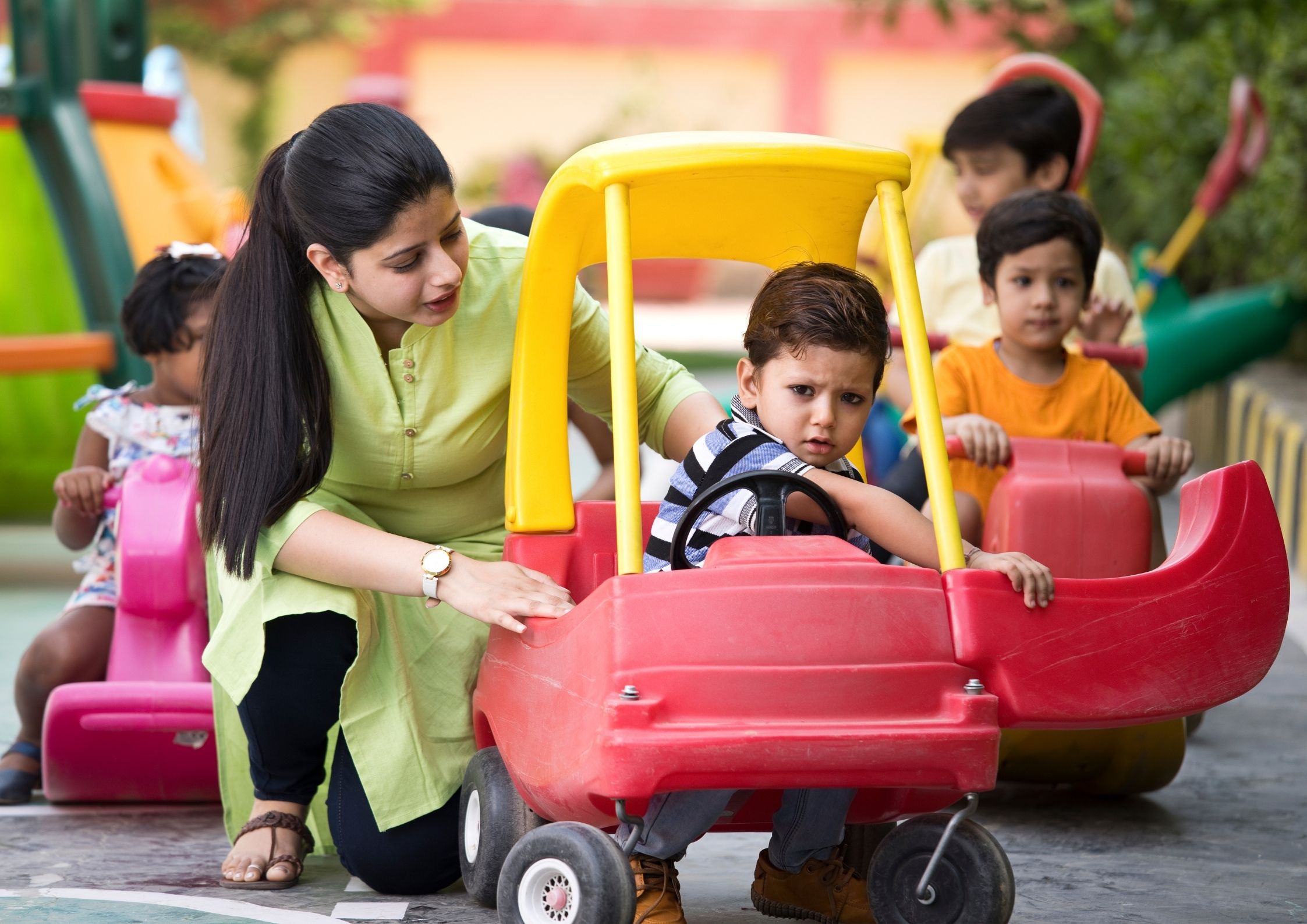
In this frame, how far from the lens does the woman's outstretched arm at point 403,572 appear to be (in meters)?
2.14

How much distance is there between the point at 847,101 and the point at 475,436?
18.2 meters

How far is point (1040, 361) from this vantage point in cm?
325

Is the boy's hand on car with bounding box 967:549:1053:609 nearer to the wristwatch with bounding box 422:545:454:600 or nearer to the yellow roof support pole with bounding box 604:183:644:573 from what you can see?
the yellow roof support pole with bounding box 604:183:644:573

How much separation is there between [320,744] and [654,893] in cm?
67

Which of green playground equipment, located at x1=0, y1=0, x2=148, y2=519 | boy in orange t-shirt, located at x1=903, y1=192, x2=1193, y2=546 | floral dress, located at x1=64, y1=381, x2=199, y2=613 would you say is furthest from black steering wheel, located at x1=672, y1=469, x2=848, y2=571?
green playground equipment, located at x1=0, y1=0, x2=148, y2=519

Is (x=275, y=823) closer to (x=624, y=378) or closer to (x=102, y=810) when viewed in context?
(x=102, y=810)

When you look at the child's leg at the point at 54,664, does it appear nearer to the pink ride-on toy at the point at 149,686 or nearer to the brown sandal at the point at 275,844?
the pink ride-on toy at the point at 149,686

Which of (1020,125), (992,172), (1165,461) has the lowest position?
(1165,461)

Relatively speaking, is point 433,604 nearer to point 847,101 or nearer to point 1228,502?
point 1228,502

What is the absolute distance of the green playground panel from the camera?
5543mm

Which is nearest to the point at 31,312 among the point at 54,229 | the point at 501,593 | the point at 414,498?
the point at 54,229

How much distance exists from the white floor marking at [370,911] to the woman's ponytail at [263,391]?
0.50m

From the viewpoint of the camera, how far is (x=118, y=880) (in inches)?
98.7

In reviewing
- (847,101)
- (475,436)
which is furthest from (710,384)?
(847,101)
